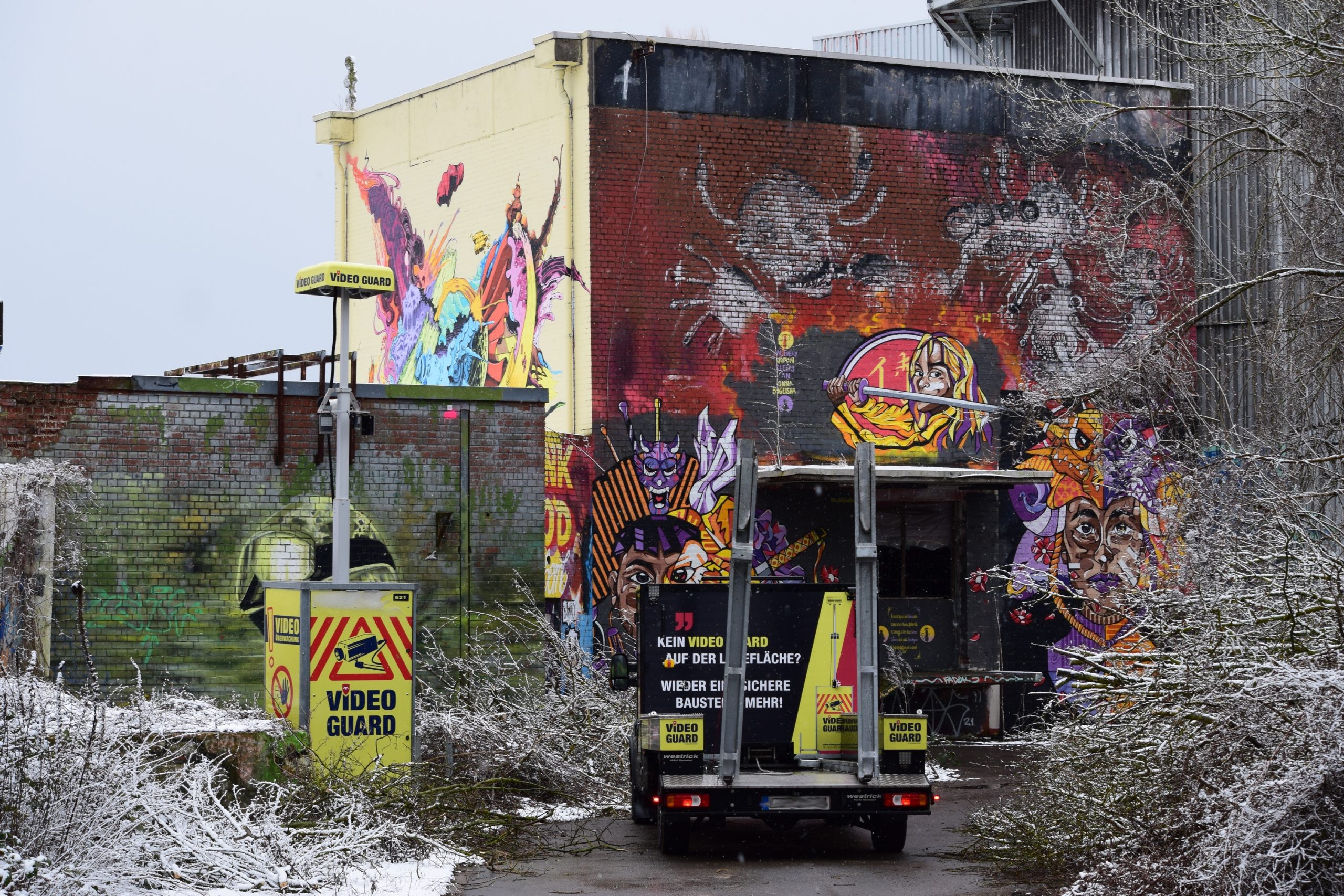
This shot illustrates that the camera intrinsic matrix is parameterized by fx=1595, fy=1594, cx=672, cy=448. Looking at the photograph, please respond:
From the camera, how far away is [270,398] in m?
17.7

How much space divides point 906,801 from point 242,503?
8.87 metres

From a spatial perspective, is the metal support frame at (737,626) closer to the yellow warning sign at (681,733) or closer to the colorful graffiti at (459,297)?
the yellow warning sign at (681,733)

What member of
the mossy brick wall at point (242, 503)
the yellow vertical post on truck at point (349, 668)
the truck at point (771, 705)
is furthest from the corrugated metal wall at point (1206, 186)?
the yellow vertical post on truck at point (349, 668)

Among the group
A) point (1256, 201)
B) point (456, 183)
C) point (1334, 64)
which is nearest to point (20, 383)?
point (456, 183)

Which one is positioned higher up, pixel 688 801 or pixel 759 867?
pixel 688 801

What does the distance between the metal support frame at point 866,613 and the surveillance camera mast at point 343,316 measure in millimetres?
5524

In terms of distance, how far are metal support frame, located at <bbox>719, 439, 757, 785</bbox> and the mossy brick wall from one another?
6800 mm

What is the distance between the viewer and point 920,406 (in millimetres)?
22547

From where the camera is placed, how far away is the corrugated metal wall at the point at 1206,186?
77.3ft

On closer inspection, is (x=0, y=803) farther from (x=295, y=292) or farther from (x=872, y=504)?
(x=295, y=292)

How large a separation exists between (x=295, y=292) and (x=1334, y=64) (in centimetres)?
996

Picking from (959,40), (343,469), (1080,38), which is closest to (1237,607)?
(343,469)

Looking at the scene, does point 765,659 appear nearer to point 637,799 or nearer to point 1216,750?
point 637,799

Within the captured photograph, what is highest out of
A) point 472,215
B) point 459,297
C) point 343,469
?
point 472,215
